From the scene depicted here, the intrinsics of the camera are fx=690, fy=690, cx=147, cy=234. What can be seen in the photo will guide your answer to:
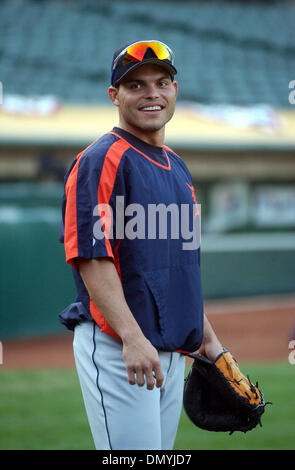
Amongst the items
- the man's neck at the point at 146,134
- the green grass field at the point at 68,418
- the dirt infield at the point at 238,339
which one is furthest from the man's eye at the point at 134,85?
the dirt infield at the point at 238,339

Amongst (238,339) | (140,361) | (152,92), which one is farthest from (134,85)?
(238,339)

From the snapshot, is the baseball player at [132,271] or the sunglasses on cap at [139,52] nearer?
the baseball player at [132,271]

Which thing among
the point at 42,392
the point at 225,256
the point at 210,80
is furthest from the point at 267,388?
the point at 210,80

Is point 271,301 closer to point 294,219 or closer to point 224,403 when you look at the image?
point 294,219

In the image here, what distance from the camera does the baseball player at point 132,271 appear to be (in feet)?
6.46

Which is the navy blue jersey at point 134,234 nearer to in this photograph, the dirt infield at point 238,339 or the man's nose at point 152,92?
the man's nose at point 152,92

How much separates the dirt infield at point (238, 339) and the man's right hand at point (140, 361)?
4.83 meters

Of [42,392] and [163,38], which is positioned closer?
[42,392]

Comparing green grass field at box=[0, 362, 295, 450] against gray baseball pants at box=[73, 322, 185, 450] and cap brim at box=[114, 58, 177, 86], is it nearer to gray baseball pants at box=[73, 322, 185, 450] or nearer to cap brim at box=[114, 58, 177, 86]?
gray baseball pants at box=[73, 322, 185, 450]

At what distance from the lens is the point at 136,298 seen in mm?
2035

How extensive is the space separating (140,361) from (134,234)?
38 cm

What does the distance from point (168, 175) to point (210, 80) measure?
13.1 m

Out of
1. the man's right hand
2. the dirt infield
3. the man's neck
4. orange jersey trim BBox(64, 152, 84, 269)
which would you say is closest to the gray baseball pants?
the man's right hand
